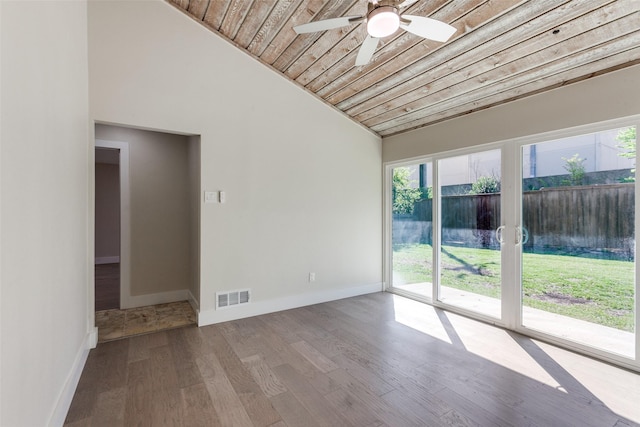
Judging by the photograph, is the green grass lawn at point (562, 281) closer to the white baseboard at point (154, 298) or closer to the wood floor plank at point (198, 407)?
the wood floor plank at point (198, 407)

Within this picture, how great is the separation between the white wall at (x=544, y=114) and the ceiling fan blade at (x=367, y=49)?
6.10 ft

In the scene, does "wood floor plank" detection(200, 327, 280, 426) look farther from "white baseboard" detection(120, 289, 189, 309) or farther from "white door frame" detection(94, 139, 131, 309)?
"white door frame" detection(94, 139, 131, 309)

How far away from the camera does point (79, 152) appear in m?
2.46

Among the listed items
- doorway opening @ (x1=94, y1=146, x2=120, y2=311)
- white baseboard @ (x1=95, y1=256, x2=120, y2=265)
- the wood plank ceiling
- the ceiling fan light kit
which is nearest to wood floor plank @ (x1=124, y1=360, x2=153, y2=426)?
the ceiling fan light kit

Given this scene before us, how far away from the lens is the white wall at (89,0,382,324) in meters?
2.96

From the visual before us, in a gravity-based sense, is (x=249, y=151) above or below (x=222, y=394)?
above

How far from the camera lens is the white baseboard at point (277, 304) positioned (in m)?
3.35

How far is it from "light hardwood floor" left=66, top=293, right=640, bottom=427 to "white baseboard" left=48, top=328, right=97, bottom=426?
0.19ft

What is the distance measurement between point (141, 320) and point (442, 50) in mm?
4296

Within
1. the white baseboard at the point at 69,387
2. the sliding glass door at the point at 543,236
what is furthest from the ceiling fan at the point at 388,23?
the white baseboard at the point at 69,387

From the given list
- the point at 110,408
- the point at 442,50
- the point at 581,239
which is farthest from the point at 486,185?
the point at 110,408

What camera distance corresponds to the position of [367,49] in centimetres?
222

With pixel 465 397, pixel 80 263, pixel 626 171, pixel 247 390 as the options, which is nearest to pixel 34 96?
pixel 80 263

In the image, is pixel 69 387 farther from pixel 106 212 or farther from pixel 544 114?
pixel 106 212
